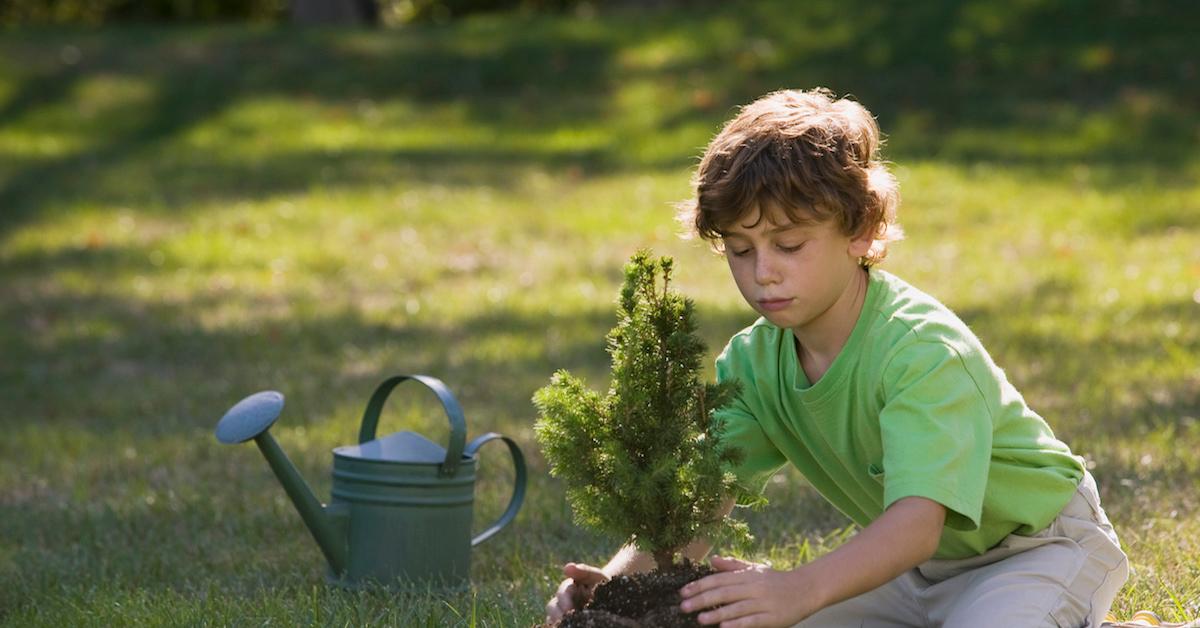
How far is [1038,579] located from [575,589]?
956mm

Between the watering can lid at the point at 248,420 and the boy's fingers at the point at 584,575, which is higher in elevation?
the watering can lid at the point at 248,420

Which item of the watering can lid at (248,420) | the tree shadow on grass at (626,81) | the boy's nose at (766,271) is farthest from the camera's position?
the tree shadow on grass at (626,81)

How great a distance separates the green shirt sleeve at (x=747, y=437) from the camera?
10.7ft

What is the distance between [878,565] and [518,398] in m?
4.03

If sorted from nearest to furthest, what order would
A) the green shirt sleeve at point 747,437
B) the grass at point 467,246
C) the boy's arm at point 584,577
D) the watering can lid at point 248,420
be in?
the boy's arm at point 584,577, the green shirt sleeve at point 747,437, the watering can lid at point 248,420, the grass at point 467,246

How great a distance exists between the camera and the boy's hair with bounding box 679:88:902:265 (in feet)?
9.12

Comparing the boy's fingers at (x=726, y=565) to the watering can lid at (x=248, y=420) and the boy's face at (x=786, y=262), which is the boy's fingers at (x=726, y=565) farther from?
the watering can lid at (x=248, y=420)

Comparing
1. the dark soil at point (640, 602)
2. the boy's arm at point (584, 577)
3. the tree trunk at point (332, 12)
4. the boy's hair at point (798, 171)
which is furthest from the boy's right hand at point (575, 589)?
the tree trunk at point (332, 12)

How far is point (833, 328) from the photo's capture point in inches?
119

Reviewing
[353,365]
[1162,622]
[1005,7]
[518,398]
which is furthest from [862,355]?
[1005,7]

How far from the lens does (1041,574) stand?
3.11 metres

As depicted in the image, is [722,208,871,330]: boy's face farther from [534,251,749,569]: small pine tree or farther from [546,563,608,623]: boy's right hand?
[546,563,608,623]: boy's right hand

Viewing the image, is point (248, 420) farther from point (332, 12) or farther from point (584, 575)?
point (332, 12)

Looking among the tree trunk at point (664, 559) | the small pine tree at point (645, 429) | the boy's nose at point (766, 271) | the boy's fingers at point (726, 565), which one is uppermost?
the boy's nose at point (766, 271)
